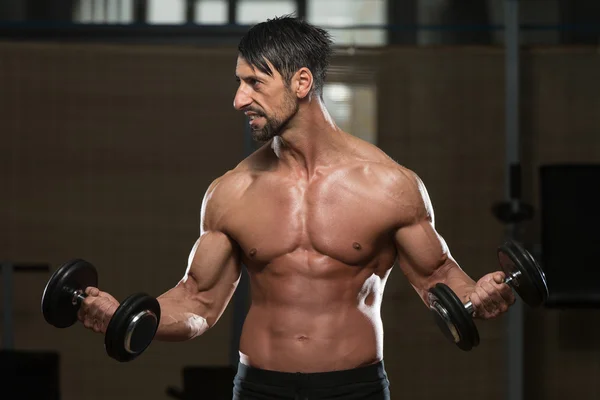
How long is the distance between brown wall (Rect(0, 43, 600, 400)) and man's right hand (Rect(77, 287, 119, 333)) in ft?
6.51

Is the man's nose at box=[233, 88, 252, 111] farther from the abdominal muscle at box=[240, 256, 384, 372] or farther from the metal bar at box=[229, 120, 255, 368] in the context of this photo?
the metal bar at box=[229, 120, 255, 368]

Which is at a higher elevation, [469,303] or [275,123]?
[275,123]

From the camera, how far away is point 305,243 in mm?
2189

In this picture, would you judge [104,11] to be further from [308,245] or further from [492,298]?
[492,298]

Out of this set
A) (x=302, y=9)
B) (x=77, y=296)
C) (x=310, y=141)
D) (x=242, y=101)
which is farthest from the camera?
(x=302, y=9)

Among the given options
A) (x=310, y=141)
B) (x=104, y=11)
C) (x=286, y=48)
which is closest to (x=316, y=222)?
(x=310, y=141)

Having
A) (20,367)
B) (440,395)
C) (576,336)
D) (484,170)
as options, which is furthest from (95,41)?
(576,336)

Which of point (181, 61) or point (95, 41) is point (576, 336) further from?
point (95, 41)

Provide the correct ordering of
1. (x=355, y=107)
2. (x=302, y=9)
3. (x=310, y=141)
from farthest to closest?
1. (x=302, y=9)
2. (x=355, y=107)
3. (x=310, y=141)

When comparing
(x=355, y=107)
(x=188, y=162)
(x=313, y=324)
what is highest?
(x=355, y=107)

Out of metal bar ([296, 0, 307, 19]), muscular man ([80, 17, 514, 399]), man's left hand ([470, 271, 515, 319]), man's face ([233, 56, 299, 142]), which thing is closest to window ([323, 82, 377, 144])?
metal bar ([296, 0, 307, 19])

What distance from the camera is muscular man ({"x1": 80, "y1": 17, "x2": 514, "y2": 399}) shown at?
214cm

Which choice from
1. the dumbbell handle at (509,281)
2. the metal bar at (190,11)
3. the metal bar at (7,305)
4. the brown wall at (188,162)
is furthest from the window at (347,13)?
the dumbbell handle at (509,281)

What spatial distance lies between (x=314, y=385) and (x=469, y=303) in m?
0.39
